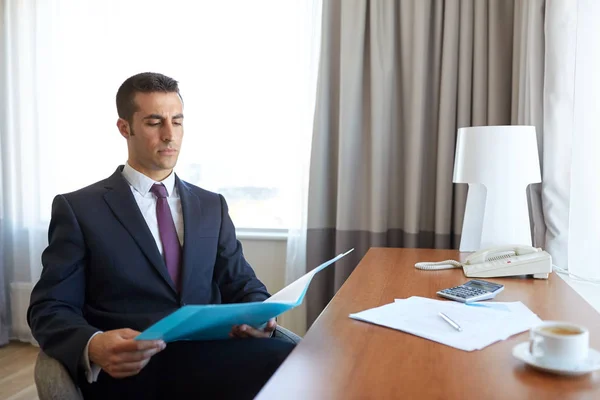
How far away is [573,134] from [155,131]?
1301 millimetres

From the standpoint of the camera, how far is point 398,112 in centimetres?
292

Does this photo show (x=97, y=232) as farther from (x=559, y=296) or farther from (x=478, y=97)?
(x=478, y=97)

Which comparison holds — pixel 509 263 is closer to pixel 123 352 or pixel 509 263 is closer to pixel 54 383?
pixel 123 352

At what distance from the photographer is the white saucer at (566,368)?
891mm

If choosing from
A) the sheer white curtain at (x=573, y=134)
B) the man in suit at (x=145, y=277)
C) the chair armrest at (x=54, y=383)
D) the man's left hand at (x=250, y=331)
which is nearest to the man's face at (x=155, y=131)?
the man in suit at (x=145, y=277)

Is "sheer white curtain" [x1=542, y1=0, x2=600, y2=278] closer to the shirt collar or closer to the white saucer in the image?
the white saucer

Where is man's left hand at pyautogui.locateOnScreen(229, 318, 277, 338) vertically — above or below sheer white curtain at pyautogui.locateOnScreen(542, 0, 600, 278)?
below

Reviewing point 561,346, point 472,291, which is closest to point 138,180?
point 472,291

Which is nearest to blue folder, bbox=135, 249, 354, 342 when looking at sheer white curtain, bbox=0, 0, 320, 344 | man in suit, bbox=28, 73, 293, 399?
man in suit, bbox=28, 73, 293, 399

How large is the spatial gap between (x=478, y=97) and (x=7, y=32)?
255 cm

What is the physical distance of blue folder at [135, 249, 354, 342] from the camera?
1057 mm

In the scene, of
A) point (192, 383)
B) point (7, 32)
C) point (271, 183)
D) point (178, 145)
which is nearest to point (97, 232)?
point (178, 145)

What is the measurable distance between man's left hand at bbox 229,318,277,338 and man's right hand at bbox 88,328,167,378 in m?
0.24

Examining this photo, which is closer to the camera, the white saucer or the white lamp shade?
the white saucer
